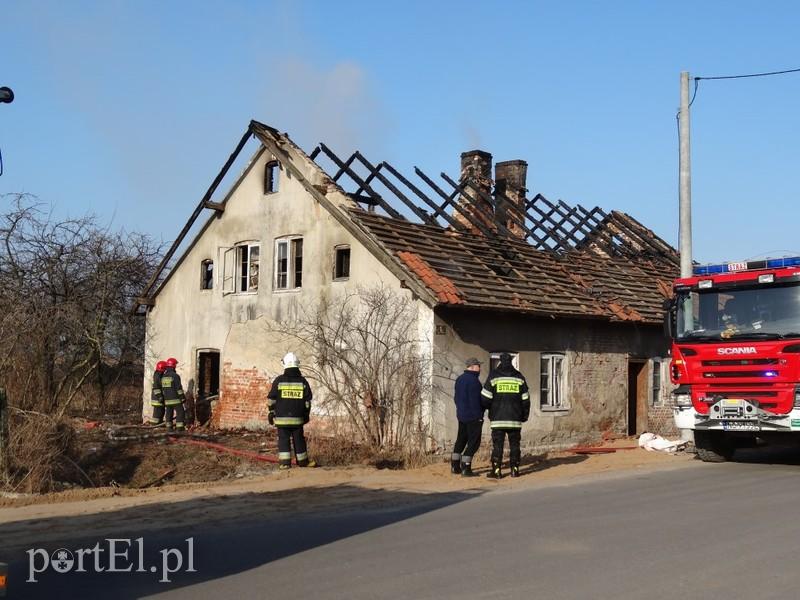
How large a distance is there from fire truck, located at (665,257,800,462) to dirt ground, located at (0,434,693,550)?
4.91 ft

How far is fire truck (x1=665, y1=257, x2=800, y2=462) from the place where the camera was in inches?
540

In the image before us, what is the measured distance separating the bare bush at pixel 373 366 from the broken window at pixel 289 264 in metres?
1.42

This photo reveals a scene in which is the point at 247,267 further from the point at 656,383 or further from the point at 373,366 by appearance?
the point at 656,383

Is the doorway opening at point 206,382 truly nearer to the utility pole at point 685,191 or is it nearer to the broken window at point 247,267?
the broken window at point 247,267

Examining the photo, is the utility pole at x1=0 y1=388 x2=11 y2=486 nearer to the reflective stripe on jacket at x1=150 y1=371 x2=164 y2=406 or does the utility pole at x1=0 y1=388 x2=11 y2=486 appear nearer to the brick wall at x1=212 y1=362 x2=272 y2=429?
the brick wall at x1=212 y1=362 x2=272 y2=429

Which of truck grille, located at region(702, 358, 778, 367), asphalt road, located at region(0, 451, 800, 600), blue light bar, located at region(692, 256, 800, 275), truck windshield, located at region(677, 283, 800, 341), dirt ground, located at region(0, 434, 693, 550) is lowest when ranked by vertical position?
dirt ground, located at region(0, 434, 693, 550)

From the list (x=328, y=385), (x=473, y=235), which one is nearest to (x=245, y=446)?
(x=328, y=385)

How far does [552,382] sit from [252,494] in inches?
371

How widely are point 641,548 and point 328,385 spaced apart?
10909 mm

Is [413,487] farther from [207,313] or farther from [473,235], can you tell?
[207,313]

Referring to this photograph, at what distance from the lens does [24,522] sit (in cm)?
915

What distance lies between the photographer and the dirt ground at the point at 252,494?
920 centimetres

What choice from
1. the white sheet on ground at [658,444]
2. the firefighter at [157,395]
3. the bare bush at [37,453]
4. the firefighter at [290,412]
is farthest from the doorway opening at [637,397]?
the bare bush at [37,453]

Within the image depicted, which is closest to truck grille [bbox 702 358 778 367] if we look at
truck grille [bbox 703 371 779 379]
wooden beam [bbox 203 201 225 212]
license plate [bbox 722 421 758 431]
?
truck grille [bbox 703 371 779 379]
